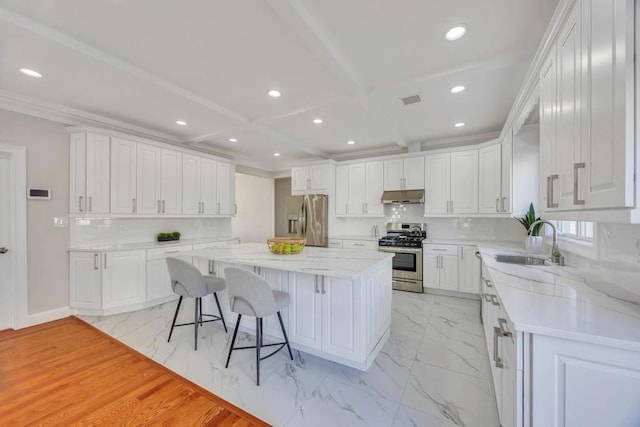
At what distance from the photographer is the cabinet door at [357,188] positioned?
5.06m

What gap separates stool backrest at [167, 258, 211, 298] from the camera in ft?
7.92

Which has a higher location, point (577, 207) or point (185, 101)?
point (185, 101)

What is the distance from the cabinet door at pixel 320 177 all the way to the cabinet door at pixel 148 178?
276cm

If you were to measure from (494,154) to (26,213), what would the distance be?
6216 millimetres

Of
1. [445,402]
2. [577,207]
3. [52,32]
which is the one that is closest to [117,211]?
[52,32]

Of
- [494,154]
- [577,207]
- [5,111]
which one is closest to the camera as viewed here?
[577,207]

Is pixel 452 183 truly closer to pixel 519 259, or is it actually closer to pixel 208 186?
pixel 519 259

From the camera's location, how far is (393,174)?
15.6ft

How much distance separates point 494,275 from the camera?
178 centimetres

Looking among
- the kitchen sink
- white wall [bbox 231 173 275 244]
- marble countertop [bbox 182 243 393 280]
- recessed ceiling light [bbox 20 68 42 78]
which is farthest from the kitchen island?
white wall [bbox 231 173 275 244]

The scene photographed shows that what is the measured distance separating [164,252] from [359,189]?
356cm

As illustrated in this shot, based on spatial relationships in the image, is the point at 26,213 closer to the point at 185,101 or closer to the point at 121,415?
the point at 185,101

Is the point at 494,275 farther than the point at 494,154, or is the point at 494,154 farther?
the point at 494,154

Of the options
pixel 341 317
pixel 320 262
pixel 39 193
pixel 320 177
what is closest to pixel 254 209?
pixel 320 177
